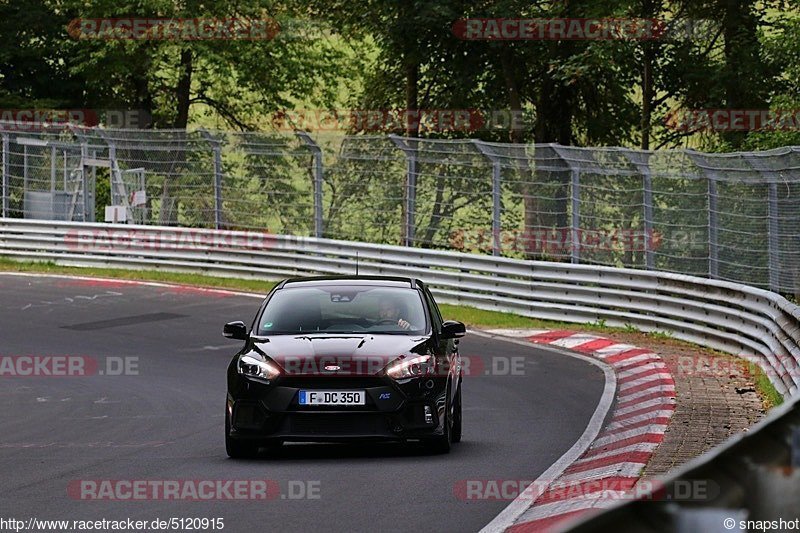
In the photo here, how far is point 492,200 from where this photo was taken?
25.8 meters

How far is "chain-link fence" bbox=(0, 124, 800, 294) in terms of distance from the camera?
780 inches

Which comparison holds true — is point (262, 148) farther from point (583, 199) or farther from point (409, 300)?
point (409, 300)

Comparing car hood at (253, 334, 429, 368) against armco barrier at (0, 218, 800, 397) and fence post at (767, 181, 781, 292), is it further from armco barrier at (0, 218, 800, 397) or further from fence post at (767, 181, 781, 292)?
fence post at (767, 181, 781, 292)

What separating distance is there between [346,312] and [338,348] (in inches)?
47.3

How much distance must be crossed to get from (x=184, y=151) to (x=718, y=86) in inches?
569

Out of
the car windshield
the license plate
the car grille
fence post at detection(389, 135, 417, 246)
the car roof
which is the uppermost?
fence post at detection(389, 135, 417, 246)

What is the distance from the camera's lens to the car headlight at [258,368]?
1098 centimetres

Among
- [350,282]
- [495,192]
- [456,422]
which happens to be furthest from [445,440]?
[495,192]

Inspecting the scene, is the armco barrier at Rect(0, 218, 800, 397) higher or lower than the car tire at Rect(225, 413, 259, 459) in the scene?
higher

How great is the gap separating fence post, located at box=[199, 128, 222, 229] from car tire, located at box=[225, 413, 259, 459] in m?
19.4

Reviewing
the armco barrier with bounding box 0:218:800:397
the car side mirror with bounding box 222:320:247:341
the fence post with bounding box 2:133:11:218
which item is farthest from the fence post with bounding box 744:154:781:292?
the fence post with bounding box 2:133:11:218

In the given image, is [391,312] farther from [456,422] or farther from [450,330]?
[456,422]

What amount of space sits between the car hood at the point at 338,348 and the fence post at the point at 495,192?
555 inches

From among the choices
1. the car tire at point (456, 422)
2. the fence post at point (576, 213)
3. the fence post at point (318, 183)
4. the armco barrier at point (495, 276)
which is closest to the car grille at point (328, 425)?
the car tire at point (456, 422)
